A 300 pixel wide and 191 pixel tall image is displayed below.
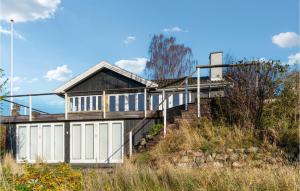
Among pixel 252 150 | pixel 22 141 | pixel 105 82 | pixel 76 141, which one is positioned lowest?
pixel 22 141

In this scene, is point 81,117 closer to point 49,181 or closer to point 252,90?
point 252,90

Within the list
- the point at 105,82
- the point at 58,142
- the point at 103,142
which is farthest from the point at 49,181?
the point at 105,82

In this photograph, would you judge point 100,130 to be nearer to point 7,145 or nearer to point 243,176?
point 7,145

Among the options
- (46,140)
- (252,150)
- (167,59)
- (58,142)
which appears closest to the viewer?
(252,150)

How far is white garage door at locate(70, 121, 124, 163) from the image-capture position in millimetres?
17984

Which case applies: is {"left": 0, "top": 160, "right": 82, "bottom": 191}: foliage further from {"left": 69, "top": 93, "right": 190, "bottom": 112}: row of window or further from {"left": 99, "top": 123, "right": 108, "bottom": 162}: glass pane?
{"left": 69, "top": 93, "right": 190, "bottom": 112}: row of window

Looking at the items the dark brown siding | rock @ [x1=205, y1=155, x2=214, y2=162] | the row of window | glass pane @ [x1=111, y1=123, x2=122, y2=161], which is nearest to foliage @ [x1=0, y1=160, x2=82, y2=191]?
rock @ [x1=205, y1=155, x2=214, y2=162]

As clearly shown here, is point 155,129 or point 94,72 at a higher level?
point 94,72

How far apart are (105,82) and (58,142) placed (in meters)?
5.58

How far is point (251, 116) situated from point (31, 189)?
825 cm

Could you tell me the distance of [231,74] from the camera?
505 inches

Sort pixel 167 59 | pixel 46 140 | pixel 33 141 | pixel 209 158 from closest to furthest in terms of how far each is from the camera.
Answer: pixel 209 158, pixel 46 140, pixel 33 141, pixel 167 59

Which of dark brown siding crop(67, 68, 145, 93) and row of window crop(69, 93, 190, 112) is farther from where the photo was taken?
dark brown siding crop(67, 68, 145, 93)

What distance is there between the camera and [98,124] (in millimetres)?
18328
